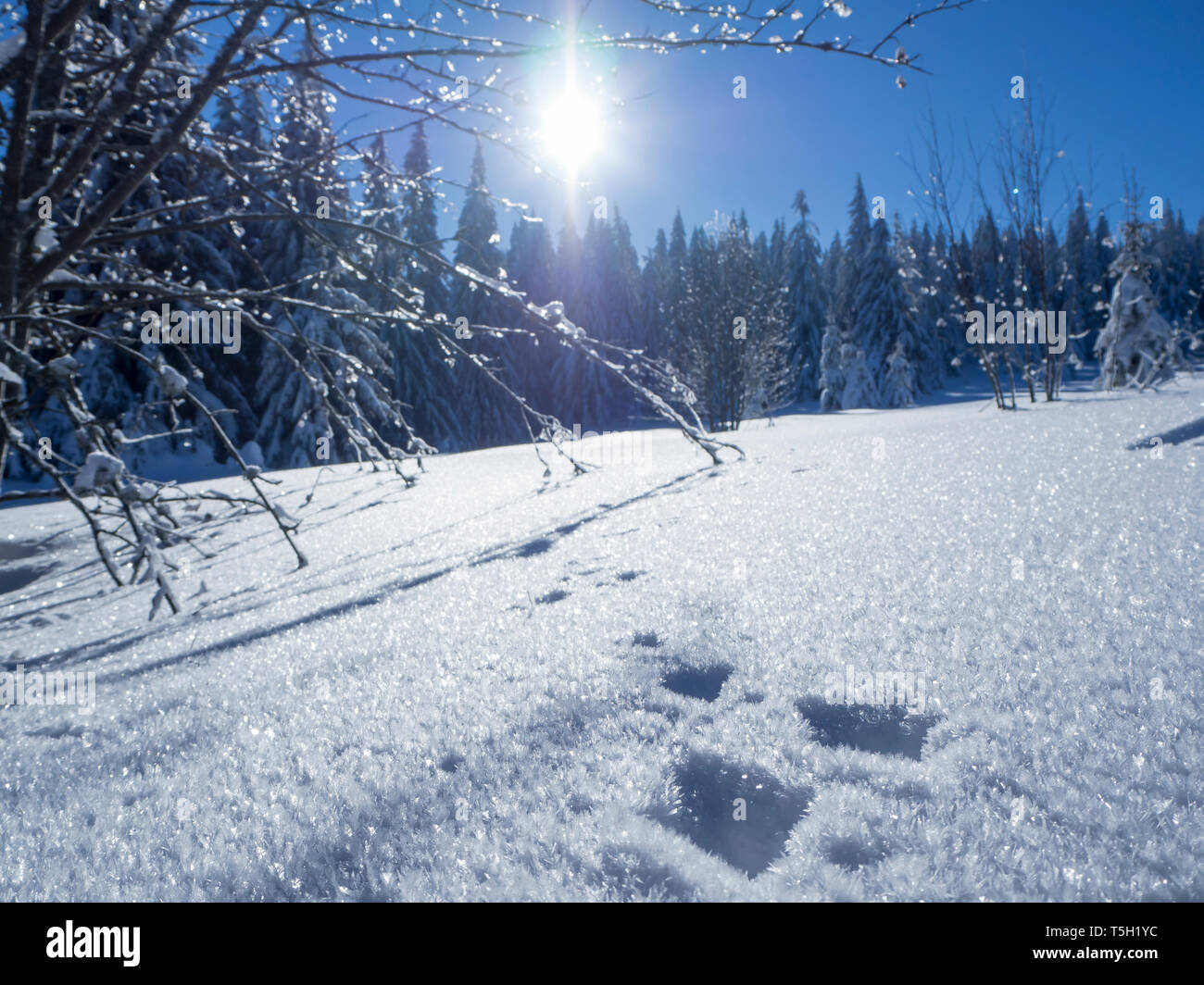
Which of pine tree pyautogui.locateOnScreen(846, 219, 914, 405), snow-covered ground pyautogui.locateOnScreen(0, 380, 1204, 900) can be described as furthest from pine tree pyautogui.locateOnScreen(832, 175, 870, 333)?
snow-covered ground pyautogui.locateOnScreen(0, 380, 1204, 900)

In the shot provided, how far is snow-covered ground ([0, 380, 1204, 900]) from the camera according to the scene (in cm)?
85

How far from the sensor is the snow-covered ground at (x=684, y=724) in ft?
2.78

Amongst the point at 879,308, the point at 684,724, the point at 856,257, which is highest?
the point at 856,257

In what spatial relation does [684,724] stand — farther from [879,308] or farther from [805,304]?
[805,304]

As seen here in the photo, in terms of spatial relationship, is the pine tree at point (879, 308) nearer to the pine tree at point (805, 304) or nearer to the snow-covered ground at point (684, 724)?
the pine tree at point (805, 304)

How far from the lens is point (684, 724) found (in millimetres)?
1185

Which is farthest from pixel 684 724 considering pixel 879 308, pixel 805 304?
pixel 805 304

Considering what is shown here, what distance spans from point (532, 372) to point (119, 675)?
103 ft

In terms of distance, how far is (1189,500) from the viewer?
2031 mm

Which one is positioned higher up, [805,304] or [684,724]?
[805,304]

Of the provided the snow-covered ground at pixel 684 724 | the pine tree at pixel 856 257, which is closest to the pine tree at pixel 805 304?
the pine tree at pixel 856 257

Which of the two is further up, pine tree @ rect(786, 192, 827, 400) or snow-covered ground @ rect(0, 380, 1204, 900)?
pine tree @ rect(786, 192, 827, 400)

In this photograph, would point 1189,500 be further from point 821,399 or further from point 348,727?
point 821,399

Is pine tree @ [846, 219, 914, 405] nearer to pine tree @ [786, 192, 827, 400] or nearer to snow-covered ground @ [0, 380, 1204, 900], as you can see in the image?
pine tree @ [786, 192, 827, 400]
